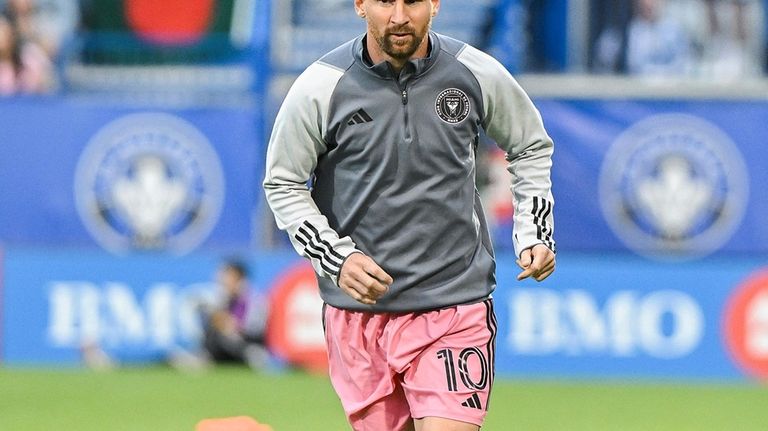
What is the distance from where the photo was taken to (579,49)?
49.2 ft

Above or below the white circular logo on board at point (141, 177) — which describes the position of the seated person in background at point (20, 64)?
above

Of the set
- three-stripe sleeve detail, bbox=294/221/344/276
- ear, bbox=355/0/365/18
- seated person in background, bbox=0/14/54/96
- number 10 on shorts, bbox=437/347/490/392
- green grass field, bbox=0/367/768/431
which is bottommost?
green grass field, bbox=0/367/768/431

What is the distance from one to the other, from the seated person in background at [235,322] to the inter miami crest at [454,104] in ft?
27.7

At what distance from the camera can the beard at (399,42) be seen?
5.26 meters

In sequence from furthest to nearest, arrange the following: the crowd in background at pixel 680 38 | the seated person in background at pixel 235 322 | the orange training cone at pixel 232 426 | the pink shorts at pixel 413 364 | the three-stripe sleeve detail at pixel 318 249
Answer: the crowd in background at pixel 680 38 → the seated person in background at pixel 235 322 → the orange training cone at pixel 232 426 → the pink shorts at pixel 413 364 → the three-stripe sleeve detail at pixel 318 249

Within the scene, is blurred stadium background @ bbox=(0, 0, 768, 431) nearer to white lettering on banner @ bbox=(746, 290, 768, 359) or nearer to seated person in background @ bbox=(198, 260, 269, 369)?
white lettering on banner @ bbox=(746, 290, 768, 359)

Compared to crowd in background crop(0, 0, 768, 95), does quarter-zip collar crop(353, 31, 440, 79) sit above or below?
below

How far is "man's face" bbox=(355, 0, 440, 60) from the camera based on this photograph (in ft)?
17.1

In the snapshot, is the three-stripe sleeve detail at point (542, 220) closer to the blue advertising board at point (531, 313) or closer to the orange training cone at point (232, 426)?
the orange training cone at point (232, 426)

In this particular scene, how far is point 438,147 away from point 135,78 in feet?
34.4

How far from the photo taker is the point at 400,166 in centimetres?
536

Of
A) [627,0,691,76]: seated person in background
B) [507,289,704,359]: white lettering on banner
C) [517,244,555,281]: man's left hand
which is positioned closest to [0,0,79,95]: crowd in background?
[507,289,704,359]: white lettering on banner

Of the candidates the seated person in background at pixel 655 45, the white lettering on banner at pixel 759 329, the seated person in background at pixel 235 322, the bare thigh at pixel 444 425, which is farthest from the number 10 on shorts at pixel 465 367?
the seated person in background at pixel 655 45

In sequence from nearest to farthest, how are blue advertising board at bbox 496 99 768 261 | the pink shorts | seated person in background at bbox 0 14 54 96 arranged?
the pink shorts, blue advertising board at bbox 496 99 768 261, seated person in background at bbox 0 14 54 96
